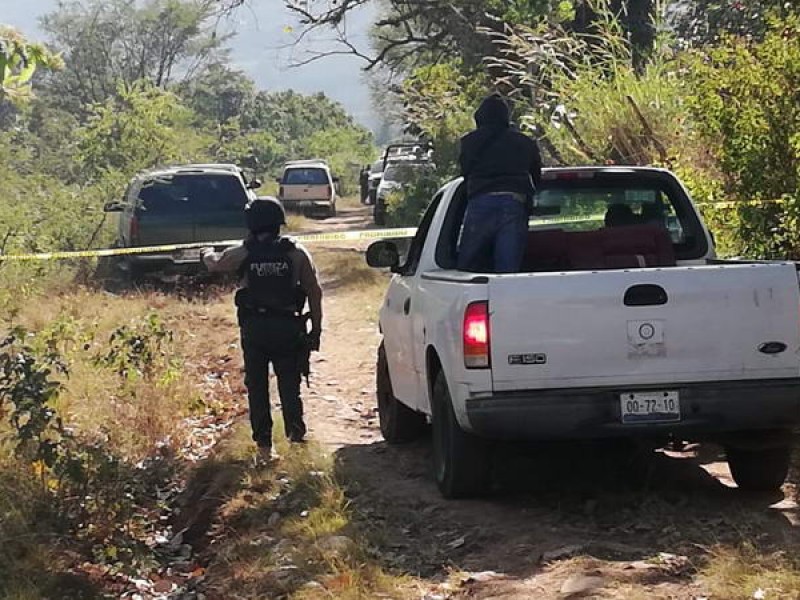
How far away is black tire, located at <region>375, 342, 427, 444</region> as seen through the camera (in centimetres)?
892

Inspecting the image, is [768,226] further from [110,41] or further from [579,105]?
[110,41]

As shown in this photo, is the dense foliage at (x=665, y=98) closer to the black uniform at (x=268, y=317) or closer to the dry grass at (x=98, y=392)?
the black uniform at (x=268, y=317)

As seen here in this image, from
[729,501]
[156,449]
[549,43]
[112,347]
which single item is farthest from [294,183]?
[729,501]

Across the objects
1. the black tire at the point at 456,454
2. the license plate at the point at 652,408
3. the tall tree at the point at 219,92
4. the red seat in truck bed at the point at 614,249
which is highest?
the tall tree at the point at 219,92

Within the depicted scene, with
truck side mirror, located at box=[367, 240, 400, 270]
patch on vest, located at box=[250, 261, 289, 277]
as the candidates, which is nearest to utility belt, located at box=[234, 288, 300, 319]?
patch on vest, located at box=[250, 261, 289, 277]

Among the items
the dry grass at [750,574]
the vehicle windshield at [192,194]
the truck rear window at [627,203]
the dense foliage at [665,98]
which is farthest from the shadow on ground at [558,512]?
the vehicle windshield at [192,194]

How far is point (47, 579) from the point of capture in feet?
22.1

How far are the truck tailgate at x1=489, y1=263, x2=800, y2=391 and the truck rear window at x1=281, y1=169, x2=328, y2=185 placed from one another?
1307 inches

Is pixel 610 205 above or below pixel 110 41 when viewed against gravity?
below

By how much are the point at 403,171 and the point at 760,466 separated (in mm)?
20506

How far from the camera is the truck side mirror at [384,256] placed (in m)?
8.57

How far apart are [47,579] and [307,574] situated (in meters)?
1.55

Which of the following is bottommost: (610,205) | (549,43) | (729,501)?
(729,501)

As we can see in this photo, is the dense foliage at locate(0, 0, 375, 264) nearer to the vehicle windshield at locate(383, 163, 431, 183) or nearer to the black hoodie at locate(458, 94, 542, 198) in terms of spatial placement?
the black hoodie at locate(458, 94, 542, 198)
